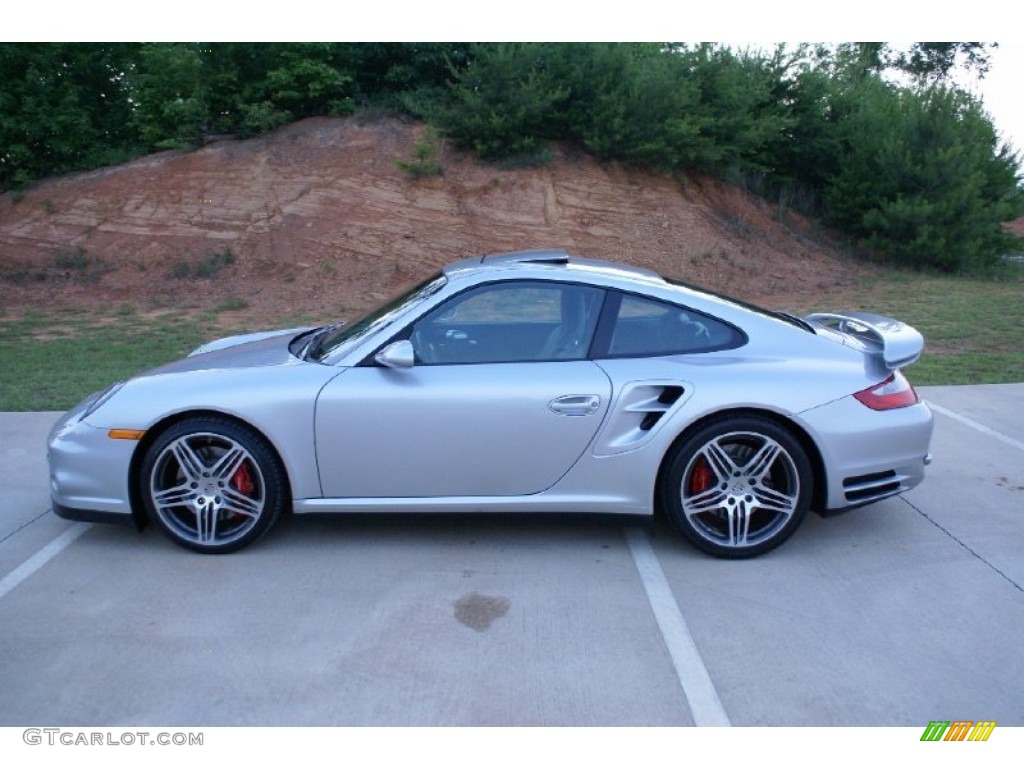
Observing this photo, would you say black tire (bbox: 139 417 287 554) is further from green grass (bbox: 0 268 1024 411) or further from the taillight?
green grass (bbox: 0 268 1024 411)

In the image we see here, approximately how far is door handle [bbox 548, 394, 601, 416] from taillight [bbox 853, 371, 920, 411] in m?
1.21

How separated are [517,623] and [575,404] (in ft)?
3.36

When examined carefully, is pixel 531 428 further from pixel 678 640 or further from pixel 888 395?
pixel 888 395

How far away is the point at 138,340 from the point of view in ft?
36.9

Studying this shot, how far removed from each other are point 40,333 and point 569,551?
9.78 m

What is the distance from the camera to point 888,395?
4469 millimetres

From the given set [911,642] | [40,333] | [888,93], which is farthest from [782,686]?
[888,93]

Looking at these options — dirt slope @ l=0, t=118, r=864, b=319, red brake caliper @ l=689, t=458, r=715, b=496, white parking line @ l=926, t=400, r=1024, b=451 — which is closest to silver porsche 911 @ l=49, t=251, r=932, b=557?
red brake caliper @ l=689, t=458, r=715, b=496

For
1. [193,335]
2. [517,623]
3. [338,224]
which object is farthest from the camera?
[338,224]

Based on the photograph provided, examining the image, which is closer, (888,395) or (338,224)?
(888,395)

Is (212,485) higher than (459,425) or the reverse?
the reverse

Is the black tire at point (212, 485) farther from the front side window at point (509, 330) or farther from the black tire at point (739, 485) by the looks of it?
the black tire at point (739, 485)

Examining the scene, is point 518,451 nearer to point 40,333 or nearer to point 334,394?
point 334,394
